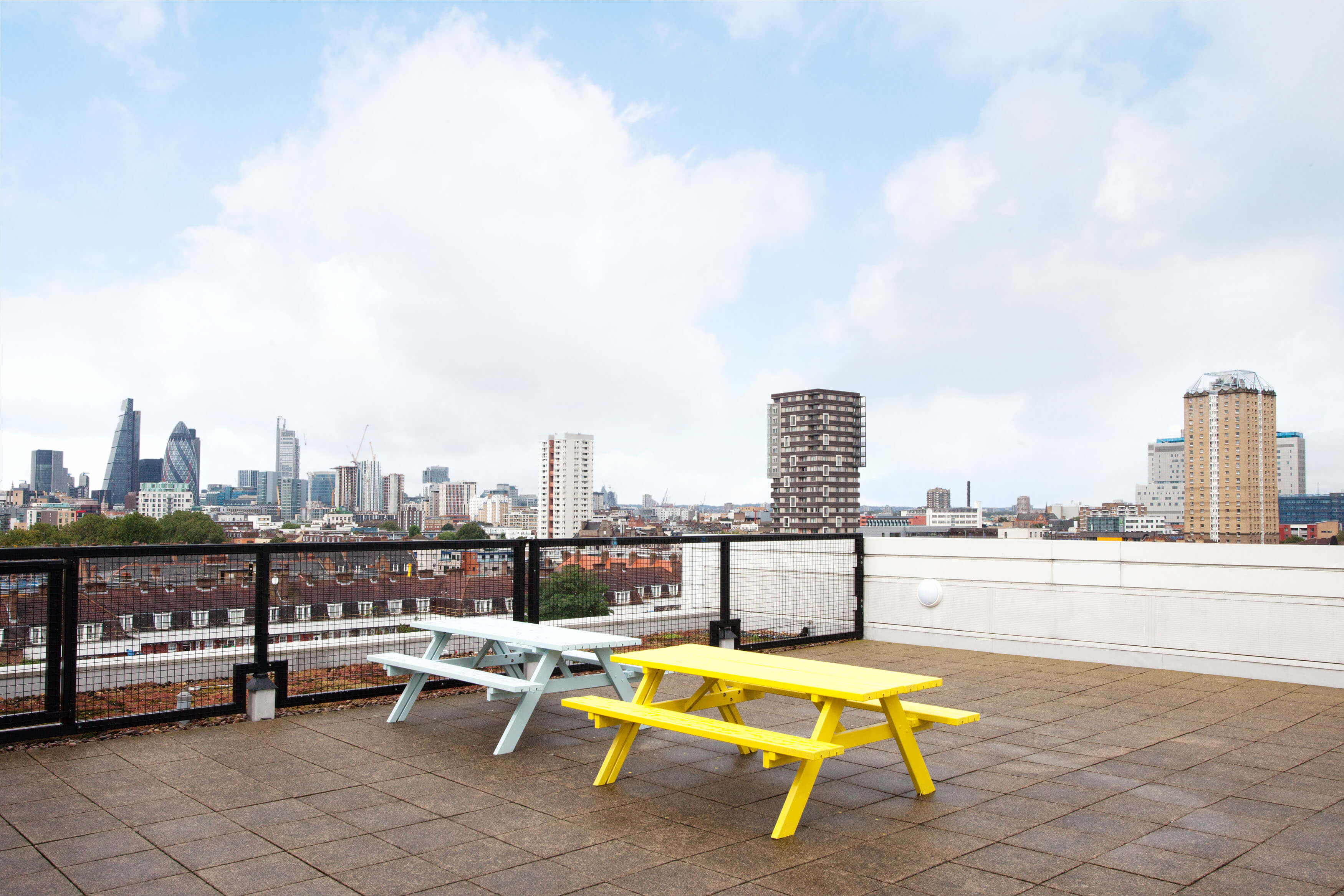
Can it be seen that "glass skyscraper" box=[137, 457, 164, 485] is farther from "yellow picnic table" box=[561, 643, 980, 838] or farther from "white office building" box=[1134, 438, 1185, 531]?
"yellow picnic table" box=[561, 643, 980, 838]

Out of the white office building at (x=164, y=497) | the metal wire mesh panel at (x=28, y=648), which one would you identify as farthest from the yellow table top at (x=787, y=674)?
the white office building at (x=164, y=497)

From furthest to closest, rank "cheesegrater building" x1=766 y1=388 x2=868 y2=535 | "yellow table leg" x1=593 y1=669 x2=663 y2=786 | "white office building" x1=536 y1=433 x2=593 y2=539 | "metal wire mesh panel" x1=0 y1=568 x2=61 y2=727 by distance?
"cheesegrater building" x1=766 y1=388 x2=868 y2=535, "white office building" x1=536 y1=433 x2=593 y2=539, "metal wire mesh panel" x1=0 y1=568 x2=61 y2=727, "yellow table leg" x1=593 y1=669 x2=663 y2=786

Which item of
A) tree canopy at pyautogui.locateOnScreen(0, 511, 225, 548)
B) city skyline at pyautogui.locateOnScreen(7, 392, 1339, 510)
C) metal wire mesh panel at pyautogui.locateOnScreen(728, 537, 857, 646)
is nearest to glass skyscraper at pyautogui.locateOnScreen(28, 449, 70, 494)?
city skyline at pyautogui.locateOnScreen(7, 392, 1339, 510)

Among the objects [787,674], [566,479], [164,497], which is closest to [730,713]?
[787,674]

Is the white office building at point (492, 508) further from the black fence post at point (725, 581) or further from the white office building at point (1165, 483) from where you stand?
the black fence post at point (725, 581)

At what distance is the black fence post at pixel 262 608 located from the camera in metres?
5.93

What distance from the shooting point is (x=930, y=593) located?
30.0 feet

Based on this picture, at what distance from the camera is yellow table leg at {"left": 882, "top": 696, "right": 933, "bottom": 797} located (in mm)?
3912

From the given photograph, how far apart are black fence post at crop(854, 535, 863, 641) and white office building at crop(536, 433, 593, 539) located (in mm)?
84724

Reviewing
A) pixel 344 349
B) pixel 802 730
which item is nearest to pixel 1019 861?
pixel 802 730

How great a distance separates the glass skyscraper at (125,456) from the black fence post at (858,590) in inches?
3999

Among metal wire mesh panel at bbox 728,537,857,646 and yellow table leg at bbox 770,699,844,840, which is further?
metal wire mesh panel at bbox 728,537,857,646

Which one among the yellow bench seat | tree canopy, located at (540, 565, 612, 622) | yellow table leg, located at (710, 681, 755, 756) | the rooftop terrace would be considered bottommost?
the rooftop terrace

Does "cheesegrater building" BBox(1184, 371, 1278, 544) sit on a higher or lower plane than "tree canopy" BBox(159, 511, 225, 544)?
higher
